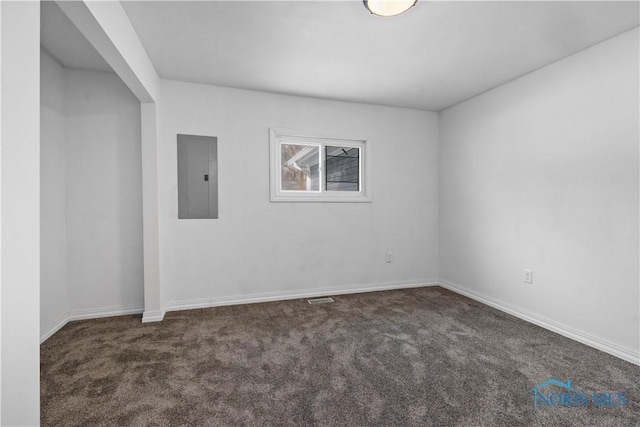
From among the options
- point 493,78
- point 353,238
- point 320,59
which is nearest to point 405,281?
point 353,238

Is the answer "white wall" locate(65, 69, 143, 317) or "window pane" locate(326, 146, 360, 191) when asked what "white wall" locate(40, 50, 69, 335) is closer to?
"white wall" locate(65, 69, 143, 317)

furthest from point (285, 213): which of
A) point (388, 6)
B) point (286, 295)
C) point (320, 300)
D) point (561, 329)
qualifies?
point (561, 329)

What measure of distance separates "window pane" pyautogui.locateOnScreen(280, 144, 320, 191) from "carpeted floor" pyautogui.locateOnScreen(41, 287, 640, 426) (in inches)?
63.4

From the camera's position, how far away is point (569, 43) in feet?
8.02

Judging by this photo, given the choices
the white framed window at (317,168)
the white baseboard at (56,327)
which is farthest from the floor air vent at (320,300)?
the white baseboard at (56,327)

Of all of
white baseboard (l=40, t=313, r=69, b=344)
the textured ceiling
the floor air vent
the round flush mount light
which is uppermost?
the textured ceiling

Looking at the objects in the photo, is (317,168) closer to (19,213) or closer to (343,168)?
(343,168)

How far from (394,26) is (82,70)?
302 cm

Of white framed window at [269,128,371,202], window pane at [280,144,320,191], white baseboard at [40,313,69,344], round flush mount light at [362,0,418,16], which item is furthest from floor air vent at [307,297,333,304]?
round flush mount light at [362,0,418,16]

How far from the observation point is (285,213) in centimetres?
365

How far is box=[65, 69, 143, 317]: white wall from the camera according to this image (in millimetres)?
2980

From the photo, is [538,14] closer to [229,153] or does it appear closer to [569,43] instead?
[569,43]

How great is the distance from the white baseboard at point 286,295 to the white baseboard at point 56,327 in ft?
2.89

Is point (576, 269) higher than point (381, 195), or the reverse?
point (381, 195)
